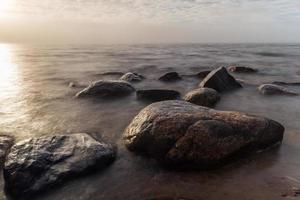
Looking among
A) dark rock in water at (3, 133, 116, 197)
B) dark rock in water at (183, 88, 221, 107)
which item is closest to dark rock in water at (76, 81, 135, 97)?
dark rock in water at (183, 88, 221, 107)

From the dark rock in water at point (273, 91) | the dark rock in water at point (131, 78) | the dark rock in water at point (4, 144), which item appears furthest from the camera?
the dark rock in water at point (131, 78)

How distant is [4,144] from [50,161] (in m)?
1.76

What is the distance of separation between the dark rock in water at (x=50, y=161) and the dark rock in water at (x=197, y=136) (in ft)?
2.84

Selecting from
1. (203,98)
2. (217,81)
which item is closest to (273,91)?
(217,81)

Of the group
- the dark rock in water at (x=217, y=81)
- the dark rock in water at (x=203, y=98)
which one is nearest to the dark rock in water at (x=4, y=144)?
the dark rock in water at (x=203, y=98)

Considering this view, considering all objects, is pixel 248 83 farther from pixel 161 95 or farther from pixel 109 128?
pixel 109 128

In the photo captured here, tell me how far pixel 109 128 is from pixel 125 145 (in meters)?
1.45

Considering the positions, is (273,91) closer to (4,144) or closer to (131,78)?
(131,78)

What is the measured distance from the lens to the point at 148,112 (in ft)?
23.8

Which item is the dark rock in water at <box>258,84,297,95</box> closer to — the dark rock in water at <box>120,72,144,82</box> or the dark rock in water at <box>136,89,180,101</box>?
the dark rock in water at <box>136,89,180,101</box>

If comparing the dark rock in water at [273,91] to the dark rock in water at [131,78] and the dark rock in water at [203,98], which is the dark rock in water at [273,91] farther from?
the dark rock in water at [131,78]

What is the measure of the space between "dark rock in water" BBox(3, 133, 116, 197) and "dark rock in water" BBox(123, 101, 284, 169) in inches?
34.1

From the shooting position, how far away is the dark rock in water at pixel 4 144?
650 centimetres

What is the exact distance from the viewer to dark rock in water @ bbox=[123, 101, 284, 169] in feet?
20.4
